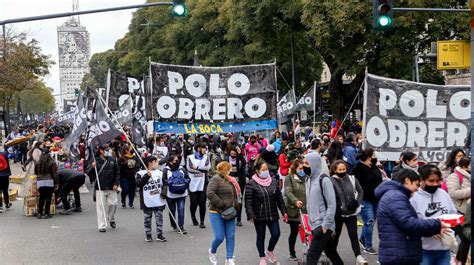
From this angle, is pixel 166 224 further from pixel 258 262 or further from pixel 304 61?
pixel 304 61

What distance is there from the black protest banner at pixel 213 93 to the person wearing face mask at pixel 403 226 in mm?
8152

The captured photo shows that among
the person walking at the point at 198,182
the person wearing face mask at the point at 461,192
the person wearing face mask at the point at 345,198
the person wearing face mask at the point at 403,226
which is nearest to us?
the person wearing face mask at the point at 403,226


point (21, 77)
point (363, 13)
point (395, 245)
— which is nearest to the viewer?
point (395, 245)

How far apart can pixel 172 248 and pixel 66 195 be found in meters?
4.77

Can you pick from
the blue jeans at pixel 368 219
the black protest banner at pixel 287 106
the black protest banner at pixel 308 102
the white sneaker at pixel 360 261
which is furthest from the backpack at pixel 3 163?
the black protest banner at pixel 308 102

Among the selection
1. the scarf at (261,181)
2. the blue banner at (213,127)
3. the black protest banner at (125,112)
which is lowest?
the scarf at (261,181)

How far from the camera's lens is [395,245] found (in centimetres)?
554

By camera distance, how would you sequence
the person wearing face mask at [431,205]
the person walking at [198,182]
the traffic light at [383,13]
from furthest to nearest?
the traffic light at [383,13] < the person walking at [198,182] < the person wearing face mask at [431,205]

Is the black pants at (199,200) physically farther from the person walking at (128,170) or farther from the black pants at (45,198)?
the black pants at (45,198)

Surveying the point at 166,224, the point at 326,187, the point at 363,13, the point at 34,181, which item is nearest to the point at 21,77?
the point at 363,13

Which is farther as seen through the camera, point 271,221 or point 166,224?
point 166,224

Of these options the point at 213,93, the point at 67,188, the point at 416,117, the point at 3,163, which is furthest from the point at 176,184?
the point at 3,163

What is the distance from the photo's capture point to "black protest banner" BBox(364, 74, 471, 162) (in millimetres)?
10023

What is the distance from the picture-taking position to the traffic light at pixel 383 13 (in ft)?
41.2
